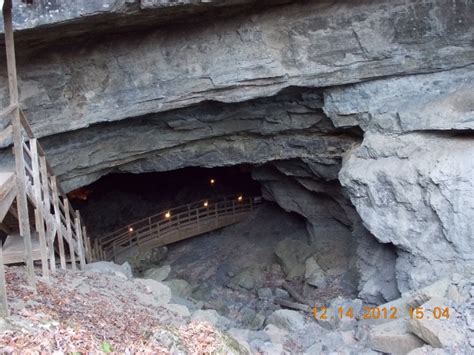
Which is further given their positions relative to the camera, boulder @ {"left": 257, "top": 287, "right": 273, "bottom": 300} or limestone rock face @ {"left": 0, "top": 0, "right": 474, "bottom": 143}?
boulder @ {"left": 257, "top": 287, "right": 273, "bottom": 300}

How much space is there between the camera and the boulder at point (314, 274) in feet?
44.3

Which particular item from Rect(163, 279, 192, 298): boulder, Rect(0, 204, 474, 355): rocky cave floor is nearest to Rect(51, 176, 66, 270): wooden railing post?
Rect(0, 204, 474, 355): rocky cave floor

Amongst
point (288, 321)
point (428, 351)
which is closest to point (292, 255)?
point (288, 321)

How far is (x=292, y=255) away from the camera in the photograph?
1554 centimetres

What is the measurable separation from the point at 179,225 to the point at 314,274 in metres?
5.97

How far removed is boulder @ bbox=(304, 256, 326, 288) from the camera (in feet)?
44.3

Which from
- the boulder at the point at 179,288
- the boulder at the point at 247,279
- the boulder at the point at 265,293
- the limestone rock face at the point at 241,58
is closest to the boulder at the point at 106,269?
the boulder at the point at 179,288

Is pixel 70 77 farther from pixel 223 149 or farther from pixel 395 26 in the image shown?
pixel 395 26

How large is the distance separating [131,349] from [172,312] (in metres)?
3.65

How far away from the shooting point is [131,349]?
4.45 metres

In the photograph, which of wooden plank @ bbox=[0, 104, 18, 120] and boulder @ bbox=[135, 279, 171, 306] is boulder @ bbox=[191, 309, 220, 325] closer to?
boulder @ bbox=[135, 279, 171, 306]

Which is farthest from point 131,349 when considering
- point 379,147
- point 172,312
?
point 379,147

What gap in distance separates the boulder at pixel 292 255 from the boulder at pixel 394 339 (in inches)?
269
